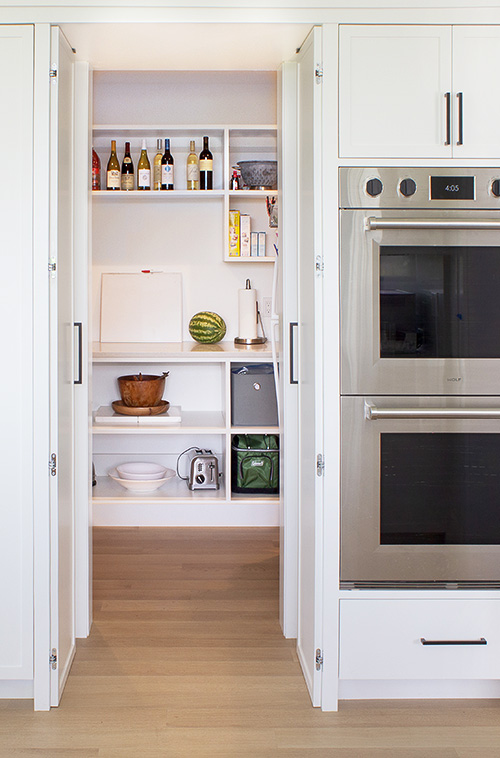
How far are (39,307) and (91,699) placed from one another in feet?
4.13

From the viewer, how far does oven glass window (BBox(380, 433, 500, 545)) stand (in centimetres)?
226

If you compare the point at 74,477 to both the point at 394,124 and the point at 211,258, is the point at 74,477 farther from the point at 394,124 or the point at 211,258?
the point at 211,258

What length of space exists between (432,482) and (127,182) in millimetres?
2749

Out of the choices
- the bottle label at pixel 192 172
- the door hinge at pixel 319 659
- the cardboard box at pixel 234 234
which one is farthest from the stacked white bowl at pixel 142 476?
the door hinge at pixel 319 659

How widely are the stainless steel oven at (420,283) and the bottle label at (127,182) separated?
2281 mm

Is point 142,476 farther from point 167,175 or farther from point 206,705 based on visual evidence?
point 206,705

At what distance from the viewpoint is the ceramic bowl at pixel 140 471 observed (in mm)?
4250

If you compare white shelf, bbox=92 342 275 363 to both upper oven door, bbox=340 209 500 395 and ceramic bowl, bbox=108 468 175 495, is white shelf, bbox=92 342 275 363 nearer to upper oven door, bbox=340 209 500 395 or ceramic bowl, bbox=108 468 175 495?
ceramic bowl, bbox=108 468 175 495

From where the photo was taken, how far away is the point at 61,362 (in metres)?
2.38

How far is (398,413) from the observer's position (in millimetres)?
2221

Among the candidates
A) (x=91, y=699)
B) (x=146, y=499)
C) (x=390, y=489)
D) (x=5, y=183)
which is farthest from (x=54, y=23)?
(x=146, y=499)

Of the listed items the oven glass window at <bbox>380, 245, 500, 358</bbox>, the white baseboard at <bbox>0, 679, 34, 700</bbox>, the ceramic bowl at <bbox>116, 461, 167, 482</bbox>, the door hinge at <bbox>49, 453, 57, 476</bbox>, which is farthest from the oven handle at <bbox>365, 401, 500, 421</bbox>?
the ceramic bowl at <bbox>116, 461, 167, 482</bbox>

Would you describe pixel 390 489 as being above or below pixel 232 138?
below

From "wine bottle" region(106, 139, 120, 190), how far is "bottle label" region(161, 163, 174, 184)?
0.26m
